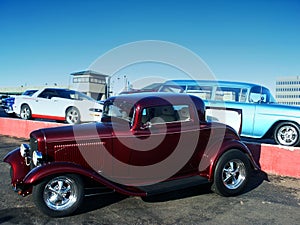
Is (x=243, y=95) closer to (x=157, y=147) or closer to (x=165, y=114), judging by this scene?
(x=165, y=114)

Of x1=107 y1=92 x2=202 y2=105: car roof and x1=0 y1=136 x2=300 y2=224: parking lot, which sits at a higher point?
x1=107 y1=92 x2=202 y2=105: car roof

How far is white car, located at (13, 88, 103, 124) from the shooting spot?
10773mm

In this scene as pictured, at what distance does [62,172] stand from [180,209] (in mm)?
1807

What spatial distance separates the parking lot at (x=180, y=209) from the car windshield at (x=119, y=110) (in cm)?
136

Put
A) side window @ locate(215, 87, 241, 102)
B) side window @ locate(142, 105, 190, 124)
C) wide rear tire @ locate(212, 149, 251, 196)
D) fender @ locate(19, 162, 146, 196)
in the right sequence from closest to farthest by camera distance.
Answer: fender @ locate(19, 162, 146, 196), side window @ locate(142, 105, 190, 124), wide rear tire @ locate(212, 149, 251, 196), side window @ locate(215, 87, 241, 102)

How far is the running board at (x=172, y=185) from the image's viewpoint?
4139 mm

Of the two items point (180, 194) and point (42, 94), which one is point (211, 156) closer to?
point (180, 194)

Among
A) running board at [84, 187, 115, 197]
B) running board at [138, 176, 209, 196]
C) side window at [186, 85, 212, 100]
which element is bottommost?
running board at [84, 187, 115, 197]

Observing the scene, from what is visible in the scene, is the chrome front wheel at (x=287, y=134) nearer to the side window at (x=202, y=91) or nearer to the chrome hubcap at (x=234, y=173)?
the side window at (x=202, y=91)

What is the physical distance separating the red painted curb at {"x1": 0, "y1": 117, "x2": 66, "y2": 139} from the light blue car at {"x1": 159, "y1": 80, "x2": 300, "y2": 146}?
16.0ft

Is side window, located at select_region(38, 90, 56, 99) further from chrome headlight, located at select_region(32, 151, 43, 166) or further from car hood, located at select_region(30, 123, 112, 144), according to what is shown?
chrome headlight, located at select_region(32, 151, 43, 166)

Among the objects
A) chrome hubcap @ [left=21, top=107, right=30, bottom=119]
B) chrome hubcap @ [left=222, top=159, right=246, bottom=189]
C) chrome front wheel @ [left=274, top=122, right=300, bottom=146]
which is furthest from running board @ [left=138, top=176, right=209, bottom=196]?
chrome hubcap @ [left=21, top=107, right=30, bottom=119]

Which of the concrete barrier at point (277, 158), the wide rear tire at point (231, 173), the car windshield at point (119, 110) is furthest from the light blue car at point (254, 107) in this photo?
the car windshield at point (119, 110)

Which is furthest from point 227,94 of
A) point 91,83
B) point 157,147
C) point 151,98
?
point 91,83
